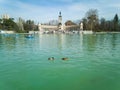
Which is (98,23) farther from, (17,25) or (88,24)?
(17,25)

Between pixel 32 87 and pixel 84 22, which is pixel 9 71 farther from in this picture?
pixel 84 22

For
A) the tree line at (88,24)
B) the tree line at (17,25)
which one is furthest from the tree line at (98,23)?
the tree line at (17,25)

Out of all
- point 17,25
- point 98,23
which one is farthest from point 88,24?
point 17,25

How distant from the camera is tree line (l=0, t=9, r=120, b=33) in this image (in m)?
166

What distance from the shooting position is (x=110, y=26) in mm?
191125

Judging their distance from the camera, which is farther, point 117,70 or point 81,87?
point 117,70

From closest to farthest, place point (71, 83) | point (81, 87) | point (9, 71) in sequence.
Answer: point (81, 87)
point (71, 83)
point (9, 71)

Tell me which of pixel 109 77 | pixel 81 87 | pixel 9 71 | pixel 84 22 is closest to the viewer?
pixel 81 87

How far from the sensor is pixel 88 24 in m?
183

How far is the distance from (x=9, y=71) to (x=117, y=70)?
31.3ft

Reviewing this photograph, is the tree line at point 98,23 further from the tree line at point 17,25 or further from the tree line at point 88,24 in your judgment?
the tree line at point 17,25

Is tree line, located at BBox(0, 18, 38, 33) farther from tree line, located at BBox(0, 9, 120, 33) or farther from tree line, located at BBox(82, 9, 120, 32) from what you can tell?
tree line, located at BBox(82, 9, 120, 32)

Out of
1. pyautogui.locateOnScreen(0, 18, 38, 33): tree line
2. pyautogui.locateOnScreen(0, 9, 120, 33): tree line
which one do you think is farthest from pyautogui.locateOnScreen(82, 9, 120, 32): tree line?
pyautogui.locateOnScreen(0, 18, 38, 33): tree line

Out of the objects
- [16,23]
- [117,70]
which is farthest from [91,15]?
[117,70]
